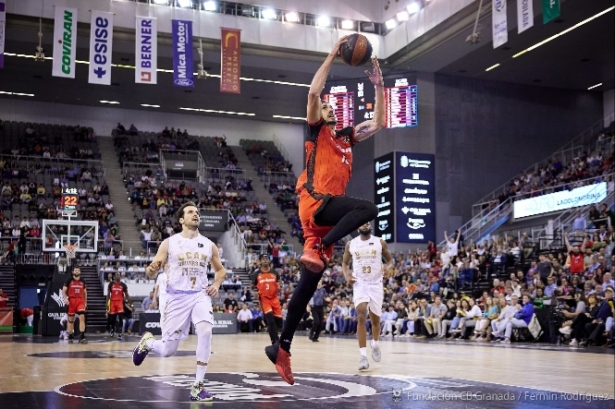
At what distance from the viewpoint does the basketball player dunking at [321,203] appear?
5.82m

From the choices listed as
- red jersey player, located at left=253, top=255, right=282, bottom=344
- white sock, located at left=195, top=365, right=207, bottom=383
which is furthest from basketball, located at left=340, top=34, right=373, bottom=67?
red jersey player, located at left=253, top=255, right=282, bottom=344

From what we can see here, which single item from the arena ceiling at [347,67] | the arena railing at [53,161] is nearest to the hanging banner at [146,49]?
the arena ceiling at [347,67]

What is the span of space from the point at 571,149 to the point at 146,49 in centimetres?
1965

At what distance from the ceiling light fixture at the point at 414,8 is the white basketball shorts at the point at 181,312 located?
26.5m

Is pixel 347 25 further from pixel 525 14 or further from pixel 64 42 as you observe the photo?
pixel 64 42

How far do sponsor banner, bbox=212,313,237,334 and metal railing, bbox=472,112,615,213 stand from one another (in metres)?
13.6

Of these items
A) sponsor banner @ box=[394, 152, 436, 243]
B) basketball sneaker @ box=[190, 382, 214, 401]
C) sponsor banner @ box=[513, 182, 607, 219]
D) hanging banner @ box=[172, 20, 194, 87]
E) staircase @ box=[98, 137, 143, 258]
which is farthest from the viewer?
staircase @ box=[98, 137, 143, 258]

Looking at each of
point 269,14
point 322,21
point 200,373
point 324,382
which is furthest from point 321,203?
point 322,21

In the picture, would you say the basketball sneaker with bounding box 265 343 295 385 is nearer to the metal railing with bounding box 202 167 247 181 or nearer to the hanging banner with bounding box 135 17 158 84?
the hanging banner with bounding box 135 17 158 84

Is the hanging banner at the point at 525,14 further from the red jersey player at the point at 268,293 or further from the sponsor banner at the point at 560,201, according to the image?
the red jersey player at the point at 268,293

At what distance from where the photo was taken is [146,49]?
1049 inches

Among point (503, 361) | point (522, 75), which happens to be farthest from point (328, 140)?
point (522, 75)

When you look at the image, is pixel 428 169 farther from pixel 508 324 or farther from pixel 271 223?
pixel 508 324

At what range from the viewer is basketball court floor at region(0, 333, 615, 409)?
621 centimetres
